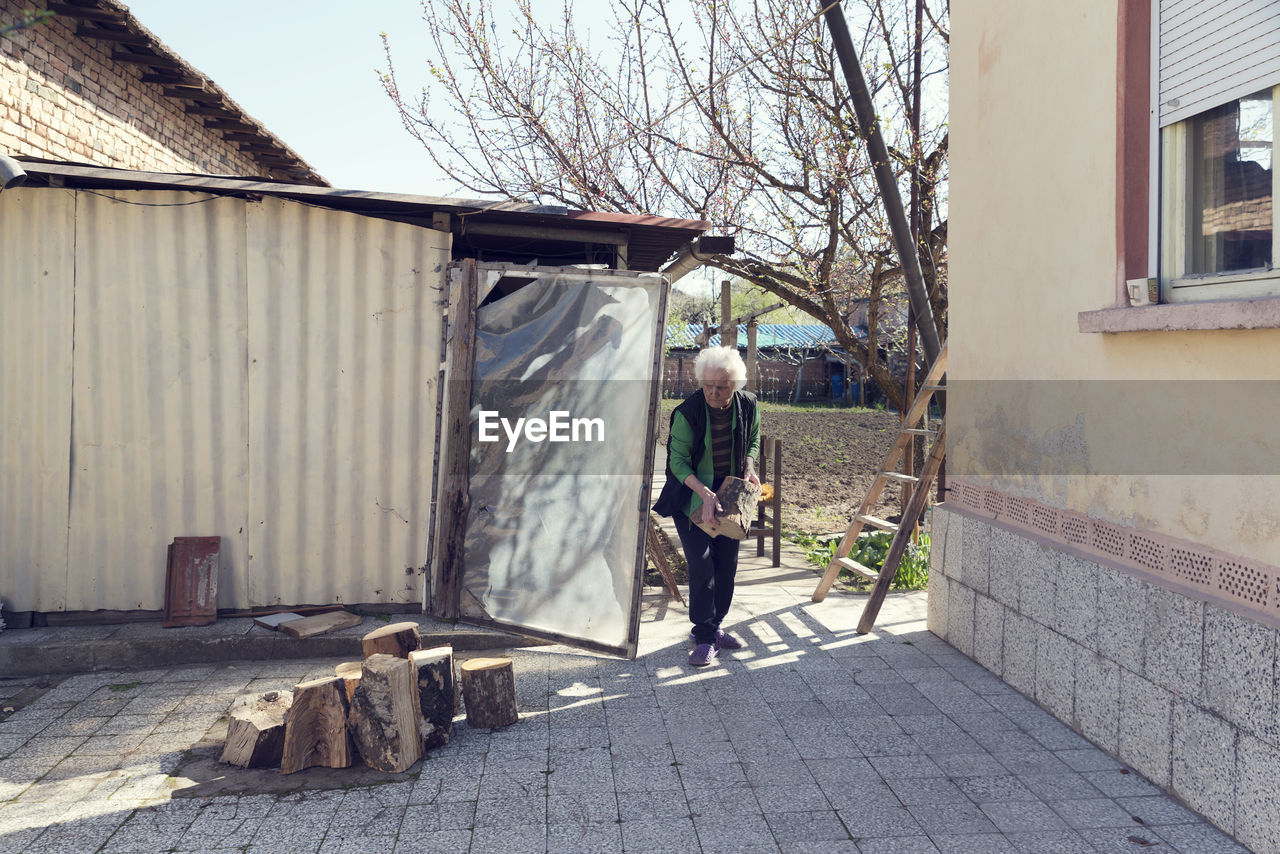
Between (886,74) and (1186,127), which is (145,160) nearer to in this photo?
(886,74)

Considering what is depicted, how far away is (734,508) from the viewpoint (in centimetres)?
482

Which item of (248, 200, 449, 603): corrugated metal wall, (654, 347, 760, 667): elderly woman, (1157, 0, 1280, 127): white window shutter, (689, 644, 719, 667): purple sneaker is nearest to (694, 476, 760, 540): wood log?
(654, 347, 760, 667): elderly woman

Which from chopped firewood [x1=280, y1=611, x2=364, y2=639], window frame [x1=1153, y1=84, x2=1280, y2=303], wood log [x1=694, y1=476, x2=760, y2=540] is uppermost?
window frame [x1=1153, y1=84, x2=1280, y2=303]

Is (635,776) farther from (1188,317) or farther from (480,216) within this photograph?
(480,216)

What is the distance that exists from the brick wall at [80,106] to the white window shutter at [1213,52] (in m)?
6.62

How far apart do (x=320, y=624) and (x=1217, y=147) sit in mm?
5403

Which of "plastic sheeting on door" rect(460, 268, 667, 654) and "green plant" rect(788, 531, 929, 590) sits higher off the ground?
"plastic sheeting on door" rect(460, 268, 667, 654)

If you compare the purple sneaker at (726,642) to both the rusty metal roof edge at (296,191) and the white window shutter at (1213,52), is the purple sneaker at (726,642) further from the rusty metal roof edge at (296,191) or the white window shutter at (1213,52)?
the white window shutter at (1213,52)

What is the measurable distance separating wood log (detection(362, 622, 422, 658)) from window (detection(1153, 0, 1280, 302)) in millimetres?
4010

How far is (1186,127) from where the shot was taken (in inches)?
139

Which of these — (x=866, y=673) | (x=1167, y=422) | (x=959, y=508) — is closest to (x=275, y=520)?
(x=866, y=673)

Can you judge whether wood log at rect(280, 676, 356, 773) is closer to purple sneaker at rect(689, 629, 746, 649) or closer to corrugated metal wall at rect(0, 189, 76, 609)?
purple sneaker at rect(689, 629, 746, 649)

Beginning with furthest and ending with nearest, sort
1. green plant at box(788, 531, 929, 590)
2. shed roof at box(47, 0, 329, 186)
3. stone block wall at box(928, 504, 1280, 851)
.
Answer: green plant at box(788, 531, 929, 590) → shed roof at box(47, 0, 329, 186) → stone block wall at box(928, 504, 1280, 851)

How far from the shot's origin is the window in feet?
10.2
